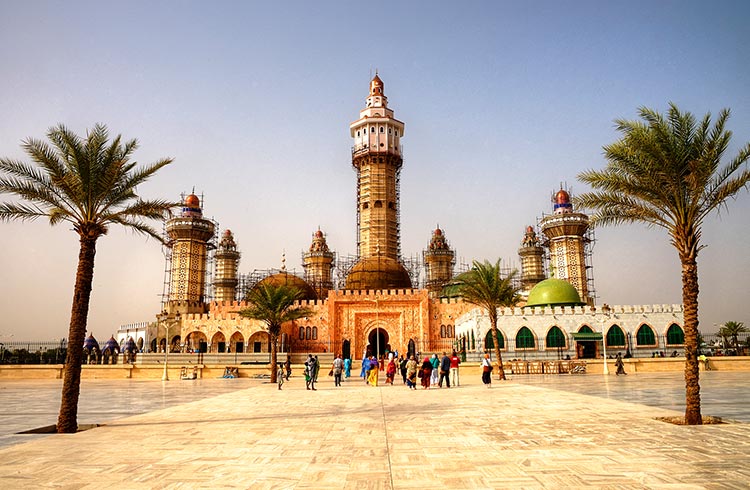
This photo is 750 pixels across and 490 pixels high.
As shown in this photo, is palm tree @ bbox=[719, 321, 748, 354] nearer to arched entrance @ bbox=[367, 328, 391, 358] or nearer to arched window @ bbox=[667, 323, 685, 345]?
arched window @ bbox=[667, 323, 685, 345]

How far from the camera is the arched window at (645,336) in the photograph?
118 feet

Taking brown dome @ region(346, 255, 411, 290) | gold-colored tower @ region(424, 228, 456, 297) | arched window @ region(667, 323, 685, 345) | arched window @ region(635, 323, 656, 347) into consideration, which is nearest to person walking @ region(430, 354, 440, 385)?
arched window @ region(635, 323, 656, 347)

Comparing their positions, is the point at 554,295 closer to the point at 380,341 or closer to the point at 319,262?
the point at 380,341

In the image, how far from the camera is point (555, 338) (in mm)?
35969

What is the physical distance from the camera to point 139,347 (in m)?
49.3

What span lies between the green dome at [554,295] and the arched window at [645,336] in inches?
168

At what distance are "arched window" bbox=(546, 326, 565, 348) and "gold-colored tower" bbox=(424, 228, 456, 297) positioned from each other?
111 ft

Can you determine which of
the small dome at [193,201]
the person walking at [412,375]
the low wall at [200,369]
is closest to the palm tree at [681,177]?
the person walking at [412,375]

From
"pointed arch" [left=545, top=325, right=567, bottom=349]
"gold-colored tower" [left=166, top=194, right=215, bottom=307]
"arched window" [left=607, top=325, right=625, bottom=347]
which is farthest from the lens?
"gold-colored tower" [left=166, top=194, right=215, bottom=307]

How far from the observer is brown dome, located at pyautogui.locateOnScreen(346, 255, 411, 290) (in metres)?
48.2

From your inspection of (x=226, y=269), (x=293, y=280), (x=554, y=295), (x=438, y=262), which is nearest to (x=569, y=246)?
(x=438, y=262)

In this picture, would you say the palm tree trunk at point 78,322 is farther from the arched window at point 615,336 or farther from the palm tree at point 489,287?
the arched window at point 615,336

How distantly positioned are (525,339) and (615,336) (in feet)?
19.9

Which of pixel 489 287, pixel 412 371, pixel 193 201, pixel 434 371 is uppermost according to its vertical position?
pixel 193 201
